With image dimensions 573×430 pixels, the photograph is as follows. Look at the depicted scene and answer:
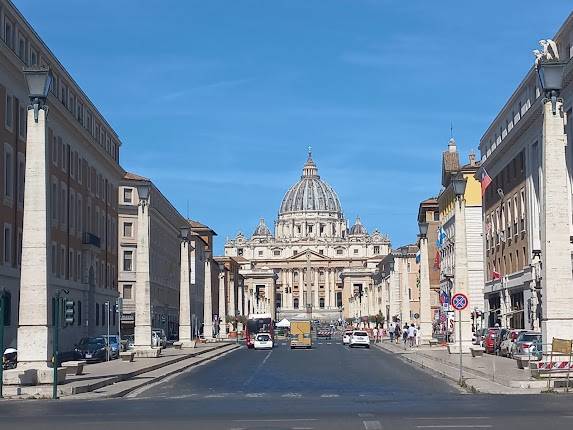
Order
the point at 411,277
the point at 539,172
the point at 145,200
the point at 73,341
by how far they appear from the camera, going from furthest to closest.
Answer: the point at 411,277, the point at 73,341, the point at 539,172, the point at 145,200

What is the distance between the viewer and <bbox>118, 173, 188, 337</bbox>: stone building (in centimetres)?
9806

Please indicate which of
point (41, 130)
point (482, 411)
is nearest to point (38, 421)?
point (482, 411)

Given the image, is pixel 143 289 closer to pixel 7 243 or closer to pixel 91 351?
pixel 91 351

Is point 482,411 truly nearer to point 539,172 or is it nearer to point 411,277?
point 539,172

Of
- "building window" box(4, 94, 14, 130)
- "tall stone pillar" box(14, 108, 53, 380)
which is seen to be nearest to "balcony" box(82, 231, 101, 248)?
"building window" box(4, 94, 14, 130)

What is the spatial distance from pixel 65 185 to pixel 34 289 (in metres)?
38.1

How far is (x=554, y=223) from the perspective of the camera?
2959cm

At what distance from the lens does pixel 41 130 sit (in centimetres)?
3020

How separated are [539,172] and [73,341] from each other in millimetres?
32139

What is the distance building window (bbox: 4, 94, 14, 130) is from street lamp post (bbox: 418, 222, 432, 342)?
22.9 metres

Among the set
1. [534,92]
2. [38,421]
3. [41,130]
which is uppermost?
[534,92]

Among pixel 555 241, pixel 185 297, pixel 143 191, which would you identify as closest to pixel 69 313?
pixel 555 241

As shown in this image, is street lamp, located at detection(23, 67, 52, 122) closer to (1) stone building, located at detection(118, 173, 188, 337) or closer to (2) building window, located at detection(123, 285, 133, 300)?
(1) stone building, located at detection(118, 173, 188, 337)

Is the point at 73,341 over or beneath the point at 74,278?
beneath
